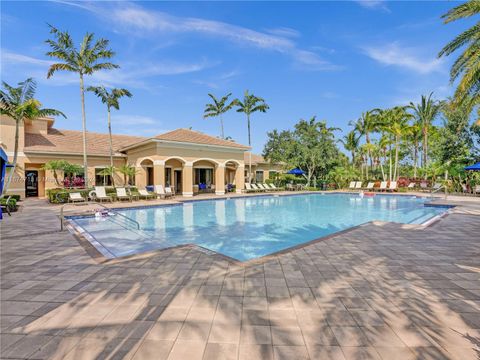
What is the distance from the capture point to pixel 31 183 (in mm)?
21344

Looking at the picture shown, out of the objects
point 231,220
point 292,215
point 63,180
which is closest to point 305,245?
point 231,220

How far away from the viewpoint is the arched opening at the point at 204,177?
2520 cm

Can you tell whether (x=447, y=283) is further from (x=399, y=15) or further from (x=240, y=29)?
(x=240, y=29)

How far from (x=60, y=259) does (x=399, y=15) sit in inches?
643

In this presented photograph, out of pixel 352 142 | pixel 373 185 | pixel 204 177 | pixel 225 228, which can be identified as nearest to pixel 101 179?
pixel 204 177

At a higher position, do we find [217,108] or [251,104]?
[217,108]

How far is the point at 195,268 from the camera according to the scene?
15.9 ft

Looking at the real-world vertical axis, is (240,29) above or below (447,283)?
above

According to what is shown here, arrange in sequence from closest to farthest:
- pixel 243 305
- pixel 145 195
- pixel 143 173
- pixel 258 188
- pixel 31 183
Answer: pixel 243 305 < pixel 145 195 < pixel 31 183 < pixel 143 173 < pixel 258 188

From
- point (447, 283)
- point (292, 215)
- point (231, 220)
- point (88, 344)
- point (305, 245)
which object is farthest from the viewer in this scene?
point (292, 215)

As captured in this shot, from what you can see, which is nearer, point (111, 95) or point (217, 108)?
point (111, 95)

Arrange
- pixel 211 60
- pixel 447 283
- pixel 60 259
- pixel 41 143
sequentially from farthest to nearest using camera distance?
1. pixel 41 143
2. pixel 211 60
3. pixel 60 259
4. pixel 447 283

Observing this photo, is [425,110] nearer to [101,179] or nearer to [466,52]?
[466,52]

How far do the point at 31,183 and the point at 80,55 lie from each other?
11.7 metres
